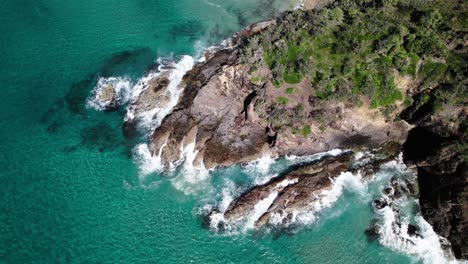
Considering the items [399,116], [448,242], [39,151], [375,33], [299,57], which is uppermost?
[375,33]

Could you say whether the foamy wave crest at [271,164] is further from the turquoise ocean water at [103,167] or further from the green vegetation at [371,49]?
the green vegetation at [371,49]

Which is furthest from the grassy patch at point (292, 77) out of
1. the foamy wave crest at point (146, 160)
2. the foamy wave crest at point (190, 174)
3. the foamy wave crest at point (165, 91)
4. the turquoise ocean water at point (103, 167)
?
the foamy wave crest at point (146, 160)

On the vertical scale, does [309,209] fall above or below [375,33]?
below

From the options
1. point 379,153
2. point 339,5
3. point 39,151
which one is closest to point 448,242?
point 379,153

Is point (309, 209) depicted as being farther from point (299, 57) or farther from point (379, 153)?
point (299, 57)

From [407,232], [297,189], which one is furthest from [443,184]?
[297,189]

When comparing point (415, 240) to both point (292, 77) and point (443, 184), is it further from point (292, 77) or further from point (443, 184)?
point (292, 77)

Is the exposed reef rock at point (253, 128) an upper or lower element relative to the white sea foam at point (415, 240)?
upper

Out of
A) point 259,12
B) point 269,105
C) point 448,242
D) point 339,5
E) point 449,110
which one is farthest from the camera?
point 259,12
